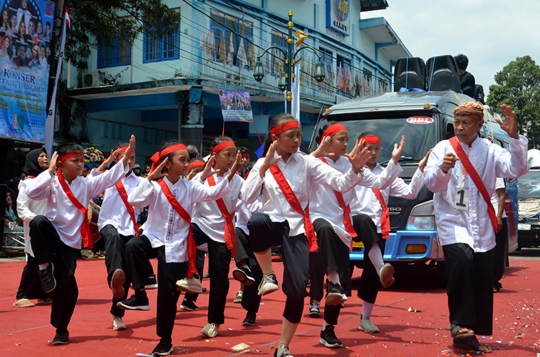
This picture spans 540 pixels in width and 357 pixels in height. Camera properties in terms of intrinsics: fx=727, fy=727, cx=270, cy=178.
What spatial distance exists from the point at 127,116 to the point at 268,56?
224 inches

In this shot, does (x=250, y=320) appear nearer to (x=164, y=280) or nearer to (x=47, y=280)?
(x=164, y=280)

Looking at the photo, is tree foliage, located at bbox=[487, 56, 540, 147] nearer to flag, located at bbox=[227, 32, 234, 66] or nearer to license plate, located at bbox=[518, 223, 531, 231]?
flag, located at bbox=[227, 32, 234, 66]

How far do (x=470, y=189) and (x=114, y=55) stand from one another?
2057 cm

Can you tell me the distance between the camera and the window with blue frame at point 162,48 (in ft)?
77.6

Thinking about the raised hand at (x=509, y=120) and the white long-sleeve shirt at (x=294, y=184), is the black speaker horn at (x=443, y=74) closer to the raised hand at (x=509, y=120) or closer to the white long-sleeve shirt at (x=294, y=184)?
the raised hand at (x=509, y=120)

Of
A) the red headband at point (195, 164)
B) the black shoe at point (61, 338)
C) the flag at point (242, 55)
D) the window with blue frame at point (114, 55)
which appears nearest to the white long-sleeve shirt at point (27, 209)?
the red headband at point (195, 164)

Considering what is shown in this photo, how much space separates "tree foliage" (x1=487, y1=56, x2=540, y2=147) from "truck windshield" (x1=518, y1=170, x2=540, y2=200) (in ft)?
68.2

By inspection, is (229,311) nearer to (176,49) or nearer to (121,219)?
(121,219)

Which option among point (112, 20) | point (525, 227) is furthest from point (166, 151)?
point (112, 20)

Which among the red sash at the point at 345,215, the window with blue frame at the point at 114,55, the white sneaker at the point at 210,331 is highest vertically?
the window with blue frame at the point at 114,55

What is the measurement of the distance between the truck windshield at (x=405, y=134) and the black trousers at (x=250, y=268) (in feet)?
10.6

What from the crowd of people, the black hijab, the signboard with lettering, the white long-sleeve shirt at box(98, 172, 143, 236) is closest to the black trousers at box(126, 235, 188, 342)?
the crowd of people

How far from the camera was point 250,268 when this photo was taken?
7973 mm

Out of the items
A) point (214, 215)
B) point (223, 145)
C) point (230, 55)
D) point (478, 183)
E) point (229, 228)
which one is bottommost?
point (229, 228)
